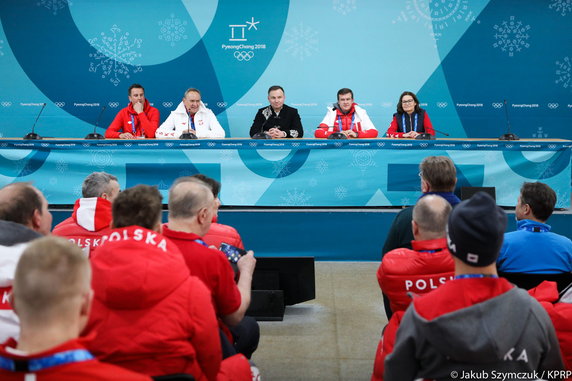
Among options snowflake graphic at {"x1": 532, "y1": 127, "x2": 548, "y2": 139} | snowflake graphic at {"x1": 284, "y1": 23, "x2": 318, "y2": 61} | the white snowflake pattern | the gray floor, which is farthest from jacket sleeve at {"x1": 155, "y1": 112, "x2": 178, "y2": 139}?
snowflake graphic at {"x1": 532, "y1": 127, "x2": 548, "y2": 139}

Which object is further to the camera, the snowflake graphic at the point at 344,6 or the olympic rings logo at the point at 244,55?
the olympic rings logo at the point at 244,55

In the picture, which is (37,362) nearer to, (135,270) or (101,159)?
(135,270)

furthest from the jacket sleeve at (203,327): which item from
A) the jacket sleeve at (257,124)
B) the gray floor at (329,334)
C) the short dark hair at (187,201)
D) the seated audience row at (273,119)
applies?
the jacket sleeve at (257,124)

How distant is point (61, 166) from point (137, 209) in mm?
3781

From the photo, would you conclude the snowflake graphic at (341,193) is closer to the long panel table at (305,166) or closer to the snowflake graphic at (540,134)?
the long panel table at (305,166)

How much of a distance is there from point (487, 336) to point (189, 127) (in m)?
5.48

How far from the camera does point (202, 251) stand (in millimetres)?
2127

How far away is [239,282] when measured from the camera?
2432 mm

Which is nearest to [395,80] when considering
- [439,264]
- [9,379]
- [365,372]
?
[365,372]

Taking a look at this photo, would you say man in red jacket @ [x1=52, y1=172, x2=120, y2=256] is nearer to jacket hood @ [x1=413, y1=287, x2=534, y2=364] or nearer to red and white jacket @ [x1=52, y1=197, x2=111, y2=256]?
red and white jacket @ [x1=52, y1=197, x2=111, y2=256]

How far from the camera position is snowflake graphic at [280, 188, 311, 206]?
5289 mm

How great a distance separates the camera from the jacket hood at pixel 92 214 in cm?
299

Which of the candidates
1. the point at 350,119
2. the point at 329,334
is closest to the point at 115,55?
the point at 350,119

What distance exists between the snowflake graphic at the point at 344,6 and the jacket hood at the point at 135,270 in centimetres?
668
